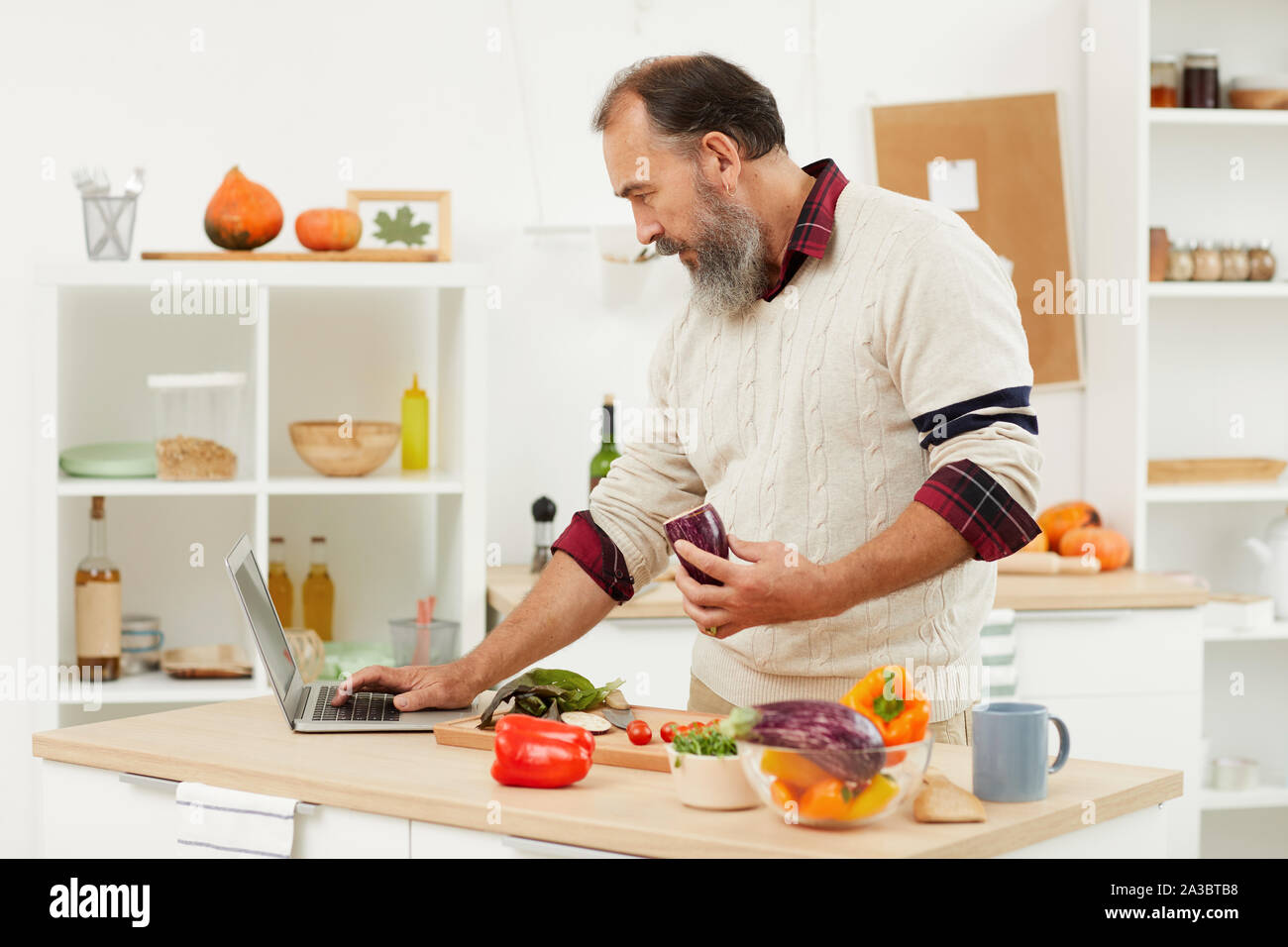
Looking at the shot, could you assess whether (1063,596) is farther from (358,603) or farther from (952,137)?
(358,603)

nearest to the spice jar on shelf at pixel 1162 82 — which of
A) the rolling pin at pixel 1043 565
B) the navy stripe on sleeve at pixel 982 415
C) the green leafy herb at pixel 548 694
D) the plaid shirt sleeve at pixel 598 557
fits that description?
the rolling pin at pixel 1043 565

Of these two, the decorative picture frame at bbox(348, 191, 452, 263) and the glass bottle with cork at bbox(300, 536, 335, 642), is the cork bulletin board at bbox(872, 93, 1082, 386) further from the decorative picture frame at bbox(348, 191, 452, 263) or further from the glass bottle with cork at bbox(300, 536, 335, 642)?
the glass bottle with cork at bbox(300, 536, 335, 642)

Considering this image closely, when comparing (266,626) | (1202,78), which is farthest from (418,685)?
(1202,78)

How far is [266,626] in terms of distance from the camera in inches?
71.9

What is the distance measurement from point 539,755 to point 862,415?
2.12ft

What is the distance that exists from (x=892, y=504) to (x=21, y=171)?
7.65 feet

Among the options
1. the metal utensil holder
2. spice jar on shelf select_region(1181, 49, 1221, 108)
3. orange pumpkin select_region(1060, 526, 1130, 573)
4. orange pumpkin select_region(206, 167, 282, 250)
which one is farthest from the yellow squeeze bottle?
spice jar on shelf select_region(1181, 49, 1221, 108)

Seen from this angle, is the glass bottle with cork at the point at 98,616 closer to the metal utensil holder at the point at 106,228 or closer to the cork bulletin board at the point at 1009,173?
the metal utensil holder at the point at 106,228

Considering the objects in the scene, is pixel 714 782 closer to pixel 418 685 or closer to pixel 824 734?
pixel 824 734

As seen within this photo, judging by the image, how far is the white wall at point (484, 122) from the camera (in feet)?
10.6

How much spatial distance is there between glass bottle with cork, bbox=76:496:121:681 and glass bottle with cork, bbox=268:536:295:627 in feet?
1.06

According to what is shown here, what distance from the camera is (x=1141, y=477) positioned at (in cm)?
342

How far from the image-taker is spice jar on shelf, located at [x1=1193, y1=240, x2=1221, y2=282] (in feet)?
11.4
